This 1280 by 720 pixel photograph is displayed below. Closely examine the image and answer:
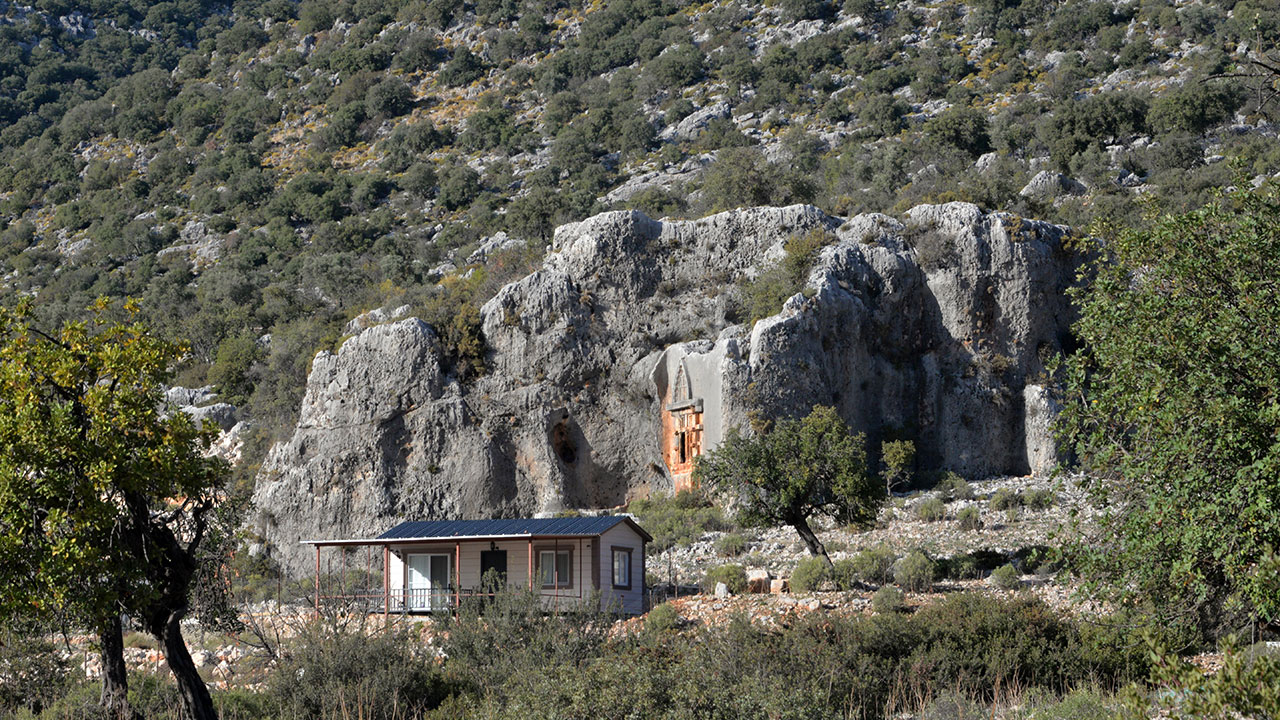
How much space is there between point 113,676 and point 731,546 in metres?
20.7

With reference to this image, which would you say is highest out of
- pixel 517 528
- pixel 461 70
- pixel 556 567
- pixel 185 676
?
pixel 461 70

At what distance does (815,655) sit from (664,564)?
1847 centimetres

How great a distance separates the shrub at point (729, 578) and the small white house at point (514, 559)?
235cm

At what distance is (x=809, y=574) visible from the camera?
26812 mm

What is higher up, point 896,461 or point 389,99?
point 389,99

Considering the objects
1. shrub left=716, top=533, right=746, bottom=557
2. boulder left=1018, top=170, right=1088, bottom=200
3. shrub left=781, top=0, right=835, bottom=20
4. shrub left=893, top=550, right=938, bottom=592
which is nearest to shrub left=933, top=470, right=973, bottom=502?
shrub left=716, top=533, right=746, bottom=557

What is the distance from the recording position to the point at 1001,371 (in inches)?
1604

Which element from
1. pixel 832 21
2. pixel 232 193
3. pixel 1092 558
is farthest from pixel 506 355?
pixel 832 21

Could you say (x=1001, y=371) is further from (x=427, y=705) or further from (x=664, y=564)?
(x=427, y=705)

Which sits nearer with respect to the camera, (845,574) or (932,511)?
(845,574)

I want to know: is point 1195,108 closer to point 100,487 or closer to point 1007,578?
point 1007,578

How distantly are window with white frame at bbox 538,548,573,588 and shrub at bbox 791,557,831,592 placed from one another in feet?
20.3

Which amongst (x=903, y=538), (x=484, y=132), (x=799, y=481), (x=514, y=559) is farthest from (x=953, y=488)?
(x=484, y=132)

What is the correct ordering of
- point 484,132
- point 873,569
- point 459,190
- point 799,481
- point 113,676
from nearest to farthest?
point 113,676, point 873,569, point 799,481, point 459,190, point 484,132
